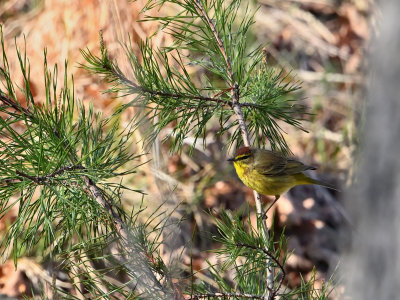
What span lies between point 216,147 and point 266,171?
141cm

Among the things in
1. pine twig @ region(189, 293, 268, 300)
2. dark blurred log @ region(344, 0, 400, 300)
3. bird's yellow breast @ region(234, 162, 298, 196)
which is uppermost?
dark blurred log @ region(344, 0, 400, 300)

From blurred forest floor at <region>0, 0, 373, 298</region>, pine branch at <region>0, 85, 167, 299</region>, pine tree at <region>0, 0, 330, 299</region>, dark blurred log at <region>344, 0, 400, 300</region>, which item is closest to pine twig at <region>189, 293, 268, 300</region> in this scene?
pine tree at <region>0, 0, 330, 299</region>

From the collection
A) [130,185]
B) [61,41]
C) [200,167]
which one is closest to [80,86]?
[61,41]

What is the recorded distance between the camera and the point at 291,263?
4.52 metres

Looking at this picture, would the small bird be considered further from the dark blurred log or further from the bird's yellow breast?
the dark blurred log

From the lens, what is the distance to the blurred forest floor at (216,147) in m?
4.06

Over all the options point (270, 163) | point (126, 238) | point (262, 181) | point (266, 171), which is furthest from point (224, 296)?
point (270, 163)

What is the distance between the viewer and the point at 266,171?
345 centimetres

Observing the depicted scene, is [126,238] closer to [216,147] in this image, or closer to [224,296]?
[224,296]

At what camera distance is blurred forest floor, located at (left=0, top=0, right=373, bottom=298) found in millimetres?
4059

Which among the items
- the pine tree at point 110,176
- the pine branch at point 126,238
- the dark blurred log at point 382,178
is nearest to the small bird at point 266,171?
the pine tree at point 110,176

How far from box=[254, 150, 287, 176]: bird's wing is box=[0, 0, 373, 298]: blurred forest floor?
12.3 inches

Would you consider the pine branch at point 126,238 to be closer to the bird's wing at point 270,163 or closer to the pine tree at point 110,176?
the pine tree at point 110,176

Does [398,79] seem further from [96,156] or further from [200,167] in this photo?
[200,167]
